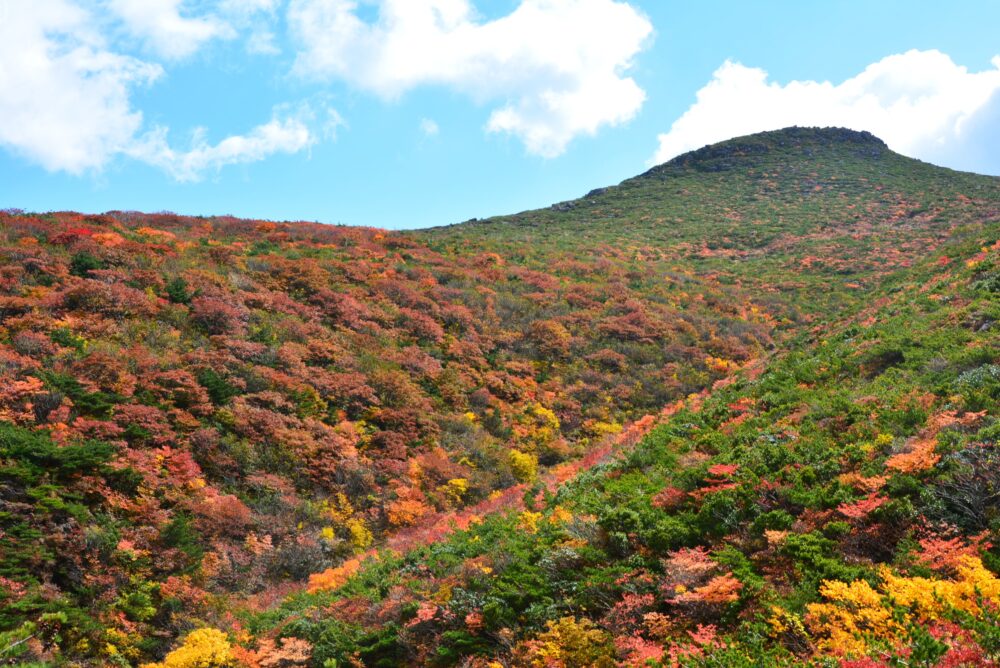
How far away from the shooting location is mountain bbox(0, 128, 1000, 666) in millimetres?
6184

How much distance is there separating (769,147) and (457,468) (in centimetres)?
8175

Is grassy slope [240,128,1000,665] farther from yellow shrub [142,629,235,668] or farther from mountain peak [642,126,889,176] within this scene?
mountain peak [642,126,889,176]

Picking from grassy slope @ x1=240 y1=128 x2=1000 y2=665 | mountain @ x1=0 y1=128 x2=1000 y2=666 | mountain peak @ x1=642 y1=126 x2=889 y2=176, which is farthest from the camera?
mountain peak @ x1=642 y1=126 x2=889 y2=176

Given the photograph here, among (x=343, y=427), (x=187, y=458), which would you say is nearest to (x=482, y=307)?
(x=343, y=427)

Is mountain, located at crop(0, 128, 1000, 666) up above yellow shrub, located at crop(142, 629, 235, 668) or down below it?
above

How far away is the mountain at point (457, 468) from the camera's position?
618 centimetres

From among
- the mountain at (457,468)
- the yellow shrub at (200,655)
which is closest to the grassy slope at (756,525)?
the mountain at (457,468)

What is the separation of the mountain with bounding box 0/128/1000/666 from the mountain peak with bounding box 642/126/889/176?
5789 centimetres

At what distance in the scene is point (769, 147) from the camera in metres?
78.4

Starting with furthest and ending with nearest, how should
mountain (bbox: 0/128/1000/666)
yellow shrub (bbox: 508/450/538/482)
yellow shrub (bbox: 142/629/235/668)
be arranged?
yellow shrub (bbox: 508/450/538/482), yellow shrub (bbox: 142/629/235/668), mountain (bbox: 0/128/1000/666)

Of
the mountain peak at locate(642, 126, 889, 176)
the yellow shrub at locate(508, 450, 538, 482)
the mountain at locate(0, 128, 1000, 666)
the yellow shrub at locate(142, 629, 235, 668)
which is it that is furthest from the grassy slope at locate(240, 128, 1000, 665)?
the mountain peak at locate(642, 126, 889, 176)

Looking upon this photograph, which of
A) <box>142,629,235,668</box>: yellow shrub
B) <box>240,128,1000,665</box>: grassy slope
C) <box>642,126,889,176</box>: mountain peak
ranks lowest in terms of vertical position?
<box>142,629,235,668</box>: yellow shrub

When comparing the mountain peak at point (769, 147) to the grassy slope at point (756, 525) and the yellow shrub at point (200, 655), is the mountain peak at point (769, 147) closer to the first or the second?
the grassy slope at point (756, 525)

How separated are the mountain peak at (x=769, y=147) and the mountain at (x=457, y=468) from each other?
57.9 meters
